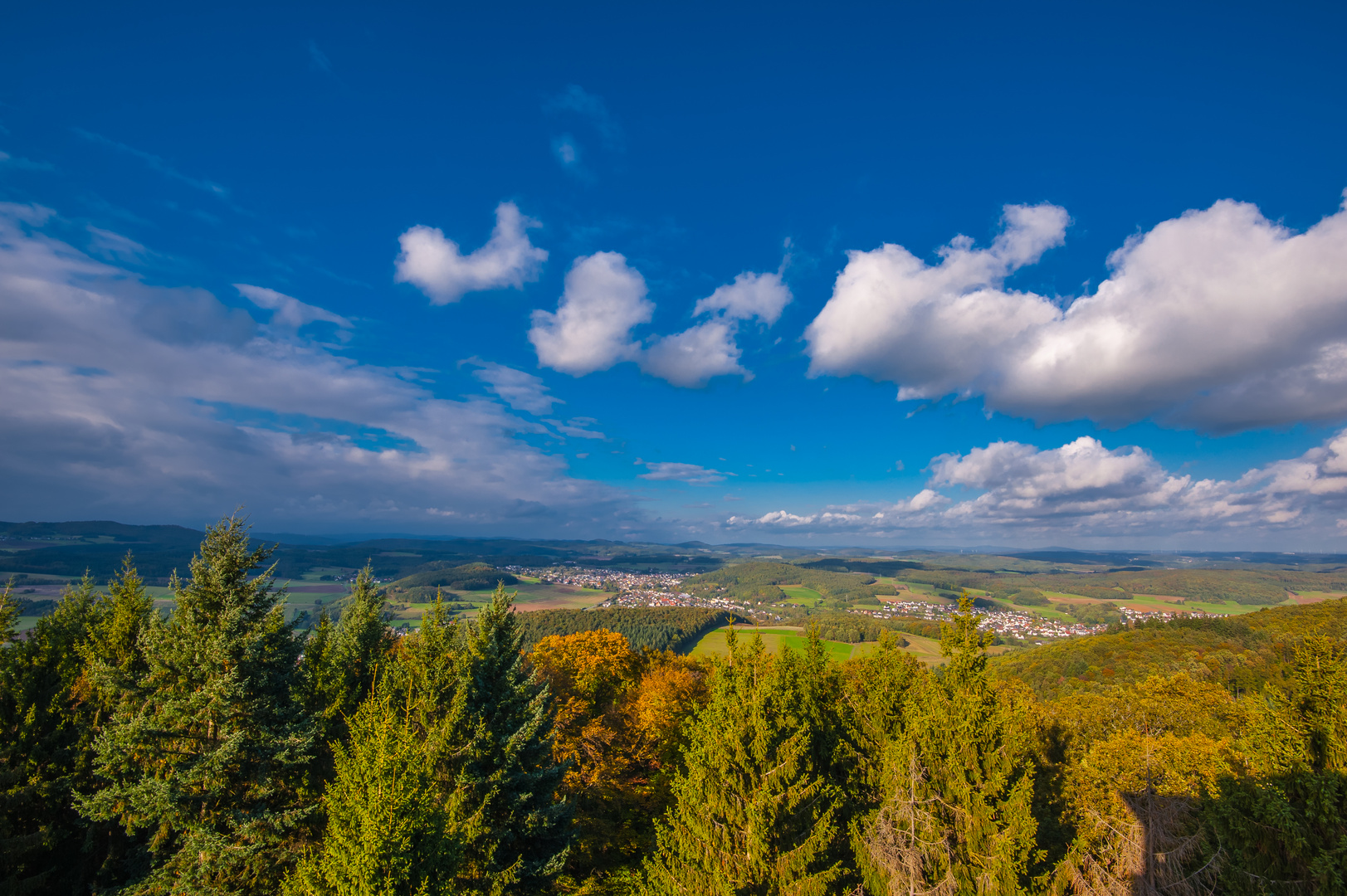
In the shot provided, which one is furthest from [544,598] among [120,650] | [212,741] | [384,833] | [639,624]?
[384,833]

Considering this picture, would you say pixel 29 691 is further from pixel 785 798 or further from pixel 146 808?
pixel 785 798

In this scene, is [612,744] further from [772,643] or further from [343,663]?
[772,643]

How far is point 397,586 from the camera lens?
555 ft

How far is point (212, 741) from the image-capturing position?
45.4 feet

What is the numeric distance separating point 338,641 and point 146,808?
8428 millimetres

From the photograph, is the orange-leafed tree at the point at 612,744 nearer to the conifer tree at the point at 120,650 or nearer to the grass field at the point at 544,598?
the conifer tree at the point at 120,650

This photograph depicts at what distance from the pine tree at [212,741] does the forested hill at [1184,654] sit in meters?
55.1

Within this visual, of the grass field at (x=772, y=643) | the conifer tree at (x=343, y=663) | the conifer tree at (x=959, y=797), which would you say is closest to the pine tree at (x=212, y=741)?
the conifer tree at (x=343, y=663)

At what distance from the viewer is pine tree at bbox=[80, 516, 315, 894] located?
510 inches

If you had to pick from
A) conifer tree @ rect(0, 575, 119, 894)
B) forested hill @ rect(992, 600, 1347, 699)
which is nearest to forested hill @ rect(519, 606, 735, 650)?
forested hill @ rect(992, 600, 1347, 699)

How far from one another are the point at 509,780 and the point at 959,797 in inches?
542

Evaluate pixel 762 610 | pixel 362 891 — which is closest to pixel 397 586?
pixel 762 610

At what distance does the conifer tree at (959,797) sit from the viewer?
12.1 meters

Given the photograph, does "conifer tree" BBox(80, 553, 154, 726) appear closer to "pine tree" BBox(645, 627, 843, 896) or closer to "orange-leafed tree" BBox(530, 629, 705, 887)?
"orange-leafed tree" BBox(530, 629, 705, 887)
